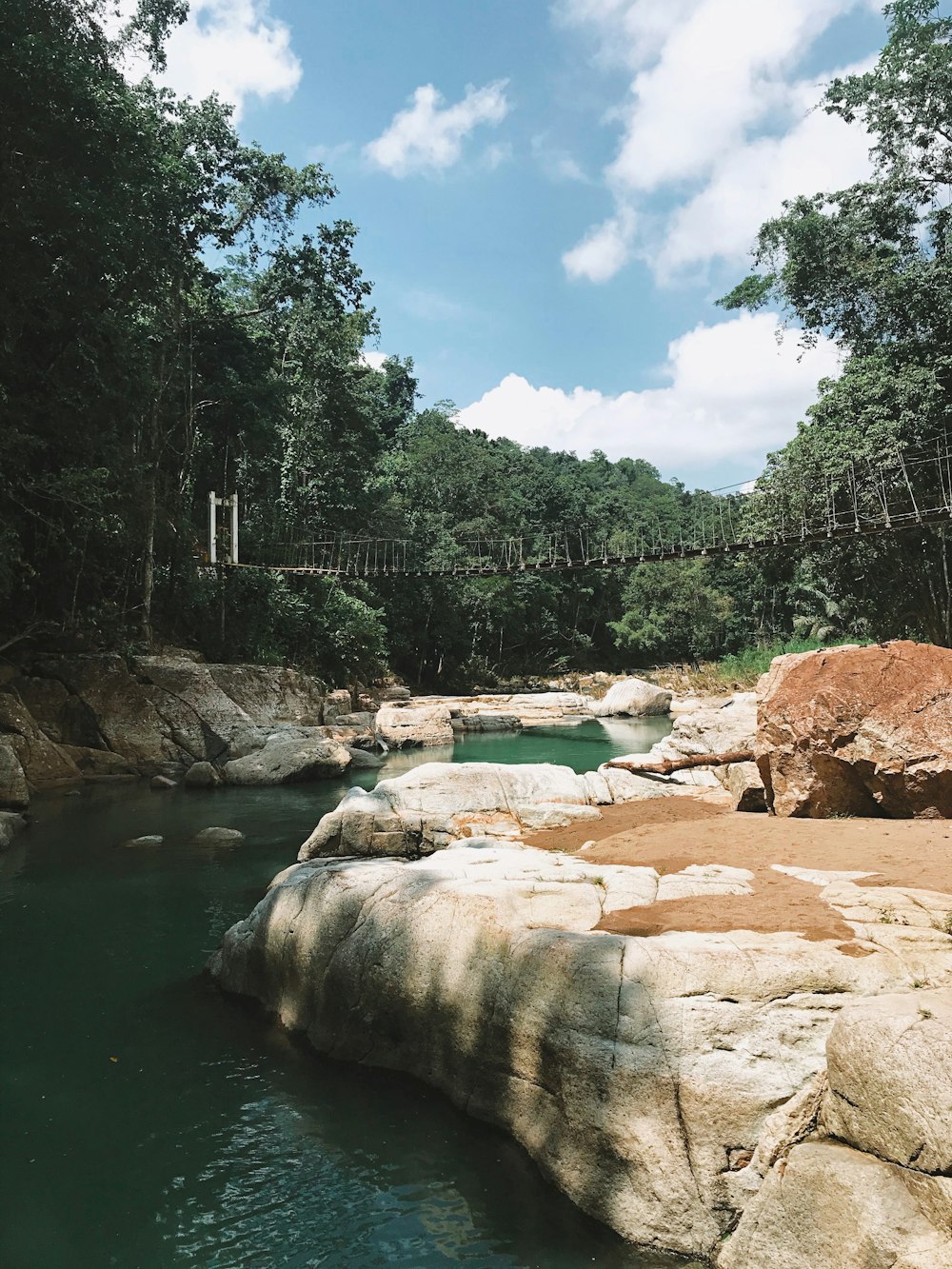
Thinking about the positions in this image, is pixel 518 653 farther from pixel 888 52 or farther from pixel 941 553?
pixel 888 52

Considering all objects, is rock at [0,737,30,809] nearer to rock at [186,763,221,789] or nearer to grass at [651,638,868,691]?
rock at [186,763,221,789]

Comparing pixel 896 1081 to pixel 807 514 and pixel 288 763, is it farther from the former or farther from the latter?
pixel 807 514

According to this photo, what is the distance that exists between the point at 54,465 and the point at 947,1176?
11.2m

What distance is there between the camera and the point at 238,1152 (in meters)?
2.92

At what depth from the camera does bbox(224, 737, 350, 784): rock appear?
11.0 meters

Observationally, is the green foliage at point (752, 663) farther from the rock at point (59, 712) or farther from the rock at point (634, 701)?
the rock at point (59, 712)

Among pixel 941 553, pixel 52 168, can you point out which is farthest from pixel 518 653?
pixel 52 168

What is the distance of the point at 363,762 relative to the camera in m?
12.6

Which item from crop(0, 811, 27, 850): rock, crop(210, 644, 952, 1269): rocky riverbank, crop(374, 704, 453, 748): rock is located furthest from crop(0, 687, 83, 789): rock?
crop(210, 644, 952, 1269): rocky riverbank

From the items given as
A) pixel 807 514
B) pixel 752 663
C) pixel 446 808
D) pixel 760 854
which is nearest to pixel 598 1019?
pixel 760 854

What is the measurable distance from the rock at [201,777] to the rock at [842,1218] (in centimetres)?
946

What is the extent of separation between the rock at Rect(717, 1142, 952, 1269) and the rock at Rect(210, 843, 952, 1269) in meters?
0.02

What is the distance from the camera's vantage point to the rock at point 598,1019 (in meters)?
2.47

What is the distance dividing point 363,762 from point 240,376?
10055 mm
